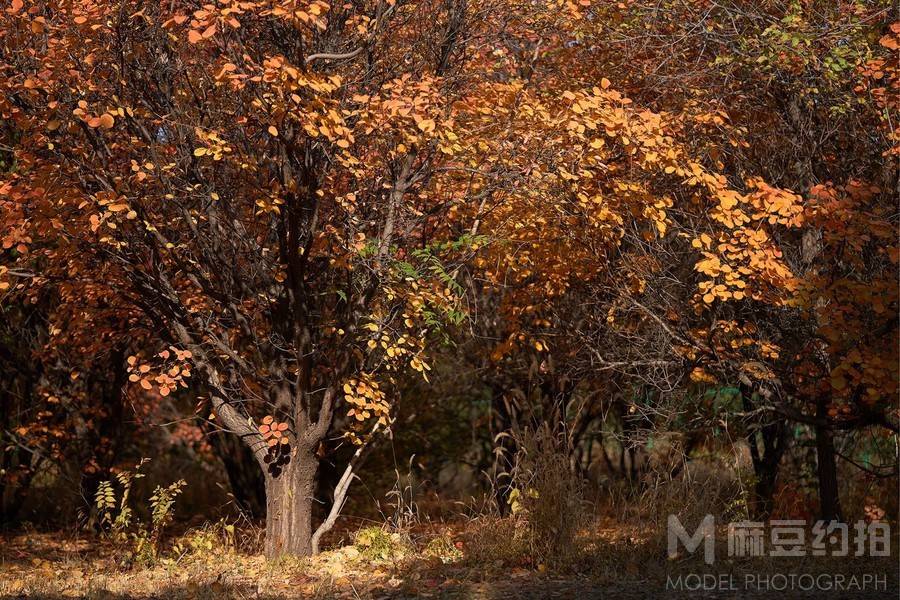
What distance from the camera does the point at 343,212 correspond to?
8062 millimetres

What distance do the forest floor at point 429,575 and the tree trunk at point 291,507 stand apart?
0.21 m

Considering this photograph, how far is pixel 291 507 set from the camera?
7754 mm

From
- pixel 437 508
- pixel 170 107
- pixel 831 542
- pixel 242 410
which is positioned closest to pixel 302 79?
pixel 170 107

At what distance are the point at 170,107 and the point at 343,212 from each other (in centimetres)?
166

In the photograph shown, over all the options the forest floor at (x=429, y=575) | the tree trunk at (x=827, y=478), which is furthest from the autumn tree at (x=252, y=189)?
the tree trunk at (x=827, y=478)

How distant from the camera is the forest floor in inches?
244

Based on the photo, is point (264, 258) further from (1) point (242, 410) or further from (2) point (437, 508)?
(2) point (437, 508)

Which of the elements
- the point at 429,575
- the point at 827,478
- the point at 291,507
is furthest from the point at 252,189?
the point at 827,478

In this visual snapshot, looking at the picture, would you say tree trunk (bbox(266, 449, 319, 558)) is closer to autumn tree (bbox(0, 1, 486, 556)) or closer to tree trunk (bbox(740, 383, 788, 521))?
autumn tree (bbox(0, 1, 486, 556))

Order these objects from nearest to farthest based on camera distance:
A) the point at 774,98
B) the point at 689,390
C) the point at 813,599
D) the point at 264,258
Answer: the point at 813,599 < the point at 264,258 < the point at 774,98 < the point at 689,390

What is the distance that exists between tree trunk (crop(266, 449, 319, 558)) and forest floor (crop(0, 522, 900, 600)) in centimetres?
21

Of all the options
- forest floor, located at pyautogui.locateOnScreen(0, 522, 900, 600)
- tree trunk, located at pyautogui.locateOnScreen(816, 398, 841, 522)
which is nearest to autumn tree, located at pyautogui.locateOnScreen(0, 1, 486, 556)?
forest floor, located at pyautogui.locateOnScreen(0, 522, 900, 600)

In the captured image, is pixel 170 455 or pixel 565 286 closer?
pixel 565 286

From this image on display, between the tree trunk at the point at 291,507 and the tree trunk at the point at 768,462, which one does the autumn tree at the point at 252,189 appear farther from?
the tree trunk at the point at 768,462
